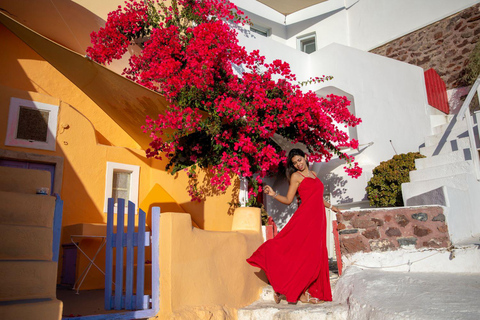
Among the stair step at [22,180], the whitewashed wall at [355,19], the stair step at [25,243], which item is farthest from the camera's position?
the whitewashed wall at [355,19]

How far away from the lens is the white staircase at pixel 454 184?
4898 millimetres

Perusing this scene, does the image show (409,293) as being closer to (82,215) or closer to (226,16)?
(82,215)

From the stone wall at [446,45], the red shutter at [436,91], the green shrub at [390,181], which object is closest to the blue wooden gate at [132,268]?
the green shrub at [390,181]

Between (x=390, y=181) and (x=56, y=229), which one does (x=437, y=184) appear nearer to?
(x=390, y=181)

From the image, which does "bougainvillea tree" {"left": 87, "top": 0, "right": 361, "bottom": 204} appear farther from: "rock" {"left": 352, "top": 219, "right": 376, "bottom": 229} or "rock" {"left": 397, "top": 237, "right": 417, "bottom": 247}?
"rock" {"left": 397, "top": 237, "right": 417, "bottom": 247}

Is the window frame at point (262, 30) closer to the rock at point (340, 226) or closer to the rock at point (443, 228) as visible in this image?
the rock at point (340, 226)

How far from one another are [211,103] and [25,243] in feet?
11.0

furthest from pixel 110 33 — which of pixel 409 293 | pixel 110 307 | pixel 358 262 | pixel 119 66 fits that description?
pixel 409 293

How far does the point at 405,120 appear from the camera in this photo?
844 centimetres

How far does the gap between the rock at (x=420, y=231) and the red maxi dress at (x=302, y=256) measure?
1.23 metres

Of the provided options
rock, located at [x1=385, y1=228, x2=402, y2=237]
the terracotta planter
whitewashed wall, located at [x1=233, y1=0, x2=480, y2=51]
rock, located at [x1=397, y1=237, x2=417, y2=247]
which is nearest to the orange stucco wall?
the terracotta planter

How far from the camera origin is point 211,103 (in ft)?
18.5

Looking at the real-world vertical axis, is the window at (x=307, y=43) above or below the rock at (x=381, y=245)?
above

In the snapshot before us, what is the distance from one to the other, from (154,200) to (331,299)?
3.39m
